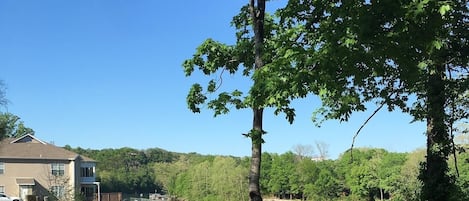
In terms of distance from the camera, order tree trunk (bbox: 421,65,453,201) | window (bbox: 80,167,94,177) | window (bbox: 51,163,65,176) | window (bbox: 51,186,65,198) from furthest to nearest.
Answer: window (bbox: 80,167,94,177), window (bbox: 51,163,65,176), window (bbox: 51,186,65,198), tree trunk (bbox: 421,65,453,201)

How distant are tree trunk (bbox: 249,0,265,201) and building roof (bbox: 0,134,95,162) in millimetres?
44702

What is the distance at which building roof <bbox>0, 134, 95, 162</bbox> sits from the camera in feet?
155

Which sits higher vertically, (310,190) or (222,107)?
(222,107)

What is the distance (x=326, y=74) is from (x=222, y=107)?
184cm

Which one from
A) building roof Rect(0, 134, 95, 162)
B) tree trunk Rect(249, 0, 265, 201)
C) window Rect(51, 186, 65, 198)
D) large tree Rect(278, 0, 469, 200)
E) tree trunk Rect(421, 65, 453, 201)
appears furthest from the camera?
building roof Rect(0, 134, 95, 162)

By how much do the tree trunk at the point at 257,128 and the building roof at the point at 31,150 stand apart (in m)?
44.7

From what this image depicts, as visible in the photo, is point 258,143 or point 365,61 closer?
point 365,61

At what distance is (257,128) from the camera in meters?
6.34

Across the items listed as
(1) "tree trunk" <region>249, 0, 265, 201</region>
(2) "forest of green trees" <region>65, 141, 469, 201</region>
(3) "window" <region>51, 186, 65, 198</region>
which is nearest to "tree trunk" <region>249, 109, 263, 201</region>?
(1) "tree trunk" <region>249, 0, 265, 201</region>

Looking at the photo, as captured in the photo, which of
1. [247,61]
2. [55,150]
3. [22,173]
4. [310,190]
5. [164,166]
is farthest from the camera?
[164,166]

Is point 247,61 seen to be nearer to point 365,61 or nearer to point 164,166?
point 365,61

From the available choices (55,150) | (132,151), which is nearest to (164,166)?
(132,151)

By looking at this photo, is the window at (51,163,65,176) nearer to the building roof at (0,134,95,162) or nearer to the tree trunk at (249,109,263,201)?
the building roof at (0,134,95,162)

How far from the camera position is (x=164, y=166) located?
4188 inches
